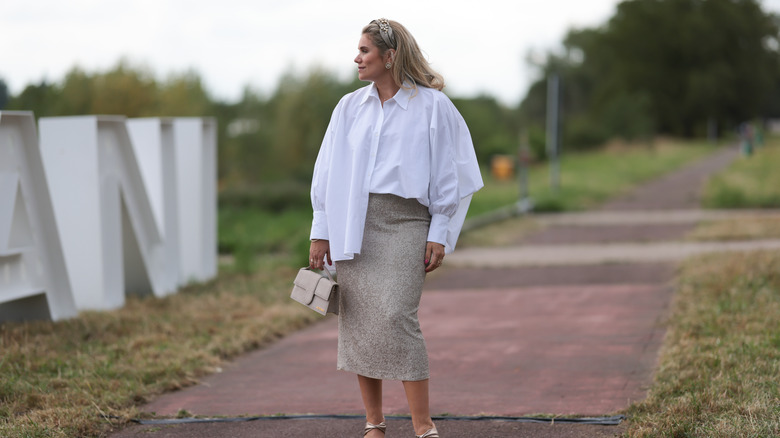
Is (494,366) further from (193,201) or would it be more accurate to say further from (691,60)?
(691,60)

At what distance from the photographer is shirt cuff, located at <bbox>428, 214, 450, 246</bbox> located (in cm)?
388

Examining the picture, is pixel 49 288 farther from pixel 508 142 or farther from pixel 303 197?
pixel 508 142

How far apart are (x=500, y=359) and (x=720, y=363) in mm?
1466

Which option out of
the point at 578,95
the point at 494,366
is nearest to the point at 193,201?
the point at 494,366

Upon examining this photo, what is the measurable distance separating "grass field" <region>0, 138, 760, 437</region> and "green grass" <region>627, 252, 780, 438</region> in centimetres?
23

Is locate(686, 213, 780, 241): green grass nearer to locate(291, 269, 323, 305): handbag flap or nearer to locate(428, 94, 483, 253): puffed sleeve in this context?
locate(428, 94, 483, 253): puffed sleeve

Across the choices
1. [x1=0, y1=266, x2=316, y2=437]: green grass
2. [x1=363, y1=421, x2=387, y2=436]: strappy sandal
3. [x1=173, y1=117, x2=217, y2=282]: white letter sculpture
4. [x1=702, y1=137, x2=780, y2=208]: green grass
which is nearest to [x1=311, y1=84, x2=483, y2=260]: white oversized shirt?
[x1=363, y1=421, x2=387, y2=436]: strappy sandal

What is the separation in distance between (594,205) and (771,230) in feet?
26.3

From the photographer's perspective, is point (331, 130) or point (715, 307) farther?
point (715, 307)

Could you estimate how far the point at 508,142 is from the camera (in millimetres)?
37344

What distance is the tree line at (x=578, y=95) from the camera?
21.3 metres

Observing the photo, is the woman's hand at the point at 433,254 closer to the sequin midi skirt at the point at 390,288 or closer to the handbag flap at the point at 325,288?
the sequin midi skirt at the point at 390,288

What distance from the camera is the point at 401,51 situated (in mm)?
→ 3896

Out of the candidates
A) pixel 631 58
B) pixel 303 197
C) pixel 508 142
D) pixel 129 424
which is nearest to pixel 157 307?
pixel 129 424
